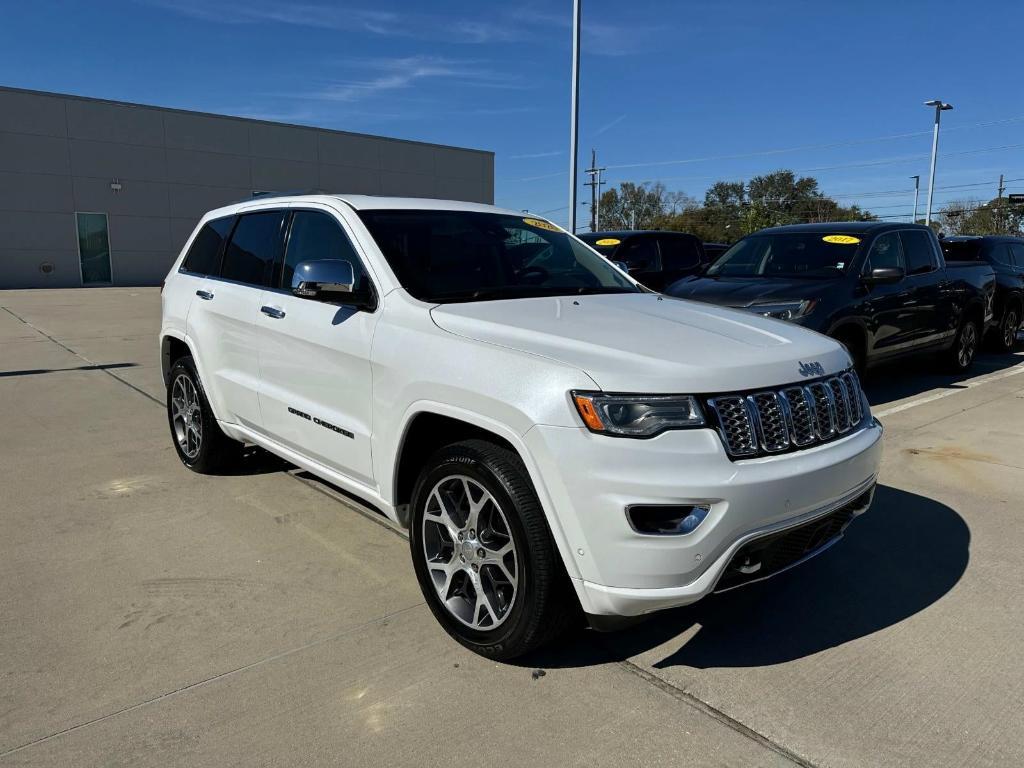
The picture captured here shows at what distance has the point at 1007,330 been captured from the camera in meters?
11.9

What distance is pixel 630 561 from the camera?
2516 millimetres

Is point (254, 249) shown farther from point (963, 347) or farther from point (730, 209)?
point (730, 209)

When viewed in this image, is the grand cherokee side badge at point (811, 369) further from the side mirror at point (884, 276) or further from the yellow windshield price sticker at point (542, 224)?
the side mirror at point (884, 276)

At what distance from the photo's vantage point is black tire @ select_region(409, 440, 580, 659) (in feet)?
8.79

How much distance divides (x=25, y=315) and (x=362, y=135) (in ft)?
76.7

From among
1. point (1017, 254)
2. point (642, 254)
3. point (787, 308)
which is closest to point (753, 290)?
point (787, 308)

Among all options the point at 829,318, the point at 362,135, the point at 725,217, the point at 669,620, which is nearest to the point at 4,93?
the point at 362,135

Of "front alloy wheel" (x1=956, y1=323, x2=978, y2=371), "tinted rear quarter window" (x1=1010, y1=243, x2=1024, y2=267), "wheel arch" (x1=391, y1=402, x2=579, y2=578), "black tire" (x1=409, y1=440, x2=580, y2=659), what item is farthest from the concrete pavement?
"tinted rear quarter window" (x1=1010, y1=243, x2=1024, y2=267)

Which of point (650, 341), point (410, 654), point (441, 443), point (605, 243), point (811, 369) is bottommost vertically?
point (410, 654)

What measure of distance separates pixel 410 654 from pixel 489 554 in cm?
53

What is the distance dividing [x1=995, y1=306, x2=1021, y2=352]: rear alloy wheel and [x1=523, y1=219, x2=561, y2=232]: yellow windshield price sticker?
997 centimetres

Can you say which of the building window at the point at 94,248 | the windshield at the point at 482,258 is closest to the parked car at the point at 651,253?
the windshield at the point at 482,258

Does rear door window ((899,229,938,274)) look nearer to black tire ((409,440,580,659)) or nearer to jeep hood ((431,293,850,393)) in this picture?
jeep hood ((431,293,850,393))

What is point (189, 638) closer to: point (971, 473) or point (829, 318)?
point (971, 473)
